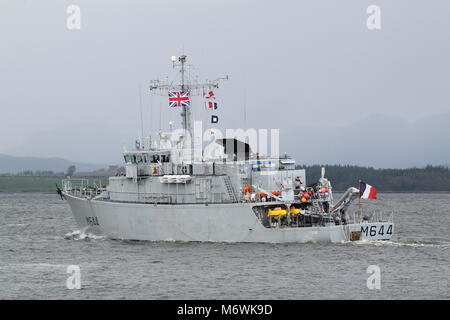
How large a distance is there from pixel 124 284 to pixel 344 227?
537 inches

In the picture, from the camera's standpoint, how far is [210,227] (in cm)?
4116

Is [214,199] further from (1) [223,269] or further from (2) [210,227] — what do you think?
(1) [223,269]

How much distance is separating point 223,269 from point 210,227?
6586 mm


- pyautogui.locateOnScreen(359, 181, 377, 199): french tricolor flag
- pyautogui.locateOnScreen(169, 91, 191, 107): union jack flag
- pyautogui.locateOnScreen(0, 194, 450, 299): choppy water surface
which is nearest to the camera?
pyautogui.locateOnScreen(0, 194, 450, 299): choppy water surface

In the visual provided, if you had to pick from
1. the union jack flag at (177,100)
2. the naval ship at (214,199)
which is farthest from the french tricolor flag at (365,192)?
the union jack flag at (177,100)

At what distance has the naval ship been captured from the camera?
4053 centimetres

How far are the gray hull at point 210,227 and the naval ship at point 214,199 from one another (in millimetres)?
52

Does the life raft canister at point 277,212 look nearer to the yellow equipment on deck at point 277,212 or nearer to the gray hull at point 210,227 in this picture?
the yellow equipment on deck at point 277,212

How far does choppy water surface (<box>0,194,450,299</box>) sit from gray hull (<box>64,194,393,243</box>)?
0.51 metres

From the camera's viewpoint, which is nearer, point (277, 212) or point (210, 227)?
point (277, 212)

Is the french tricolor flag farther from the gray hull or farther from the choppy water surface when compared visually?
the choppy water surface

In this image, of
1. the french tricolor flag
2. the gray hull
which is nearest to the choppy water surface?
the gray hull

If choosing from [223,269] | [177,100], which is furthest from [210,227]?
[177,100]
